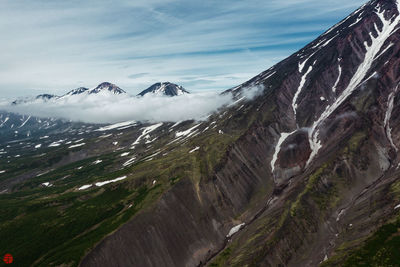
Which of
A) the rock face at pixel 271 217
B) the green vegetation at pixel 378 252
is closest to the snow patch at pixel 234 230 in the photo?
the rock face at pixel 271 217

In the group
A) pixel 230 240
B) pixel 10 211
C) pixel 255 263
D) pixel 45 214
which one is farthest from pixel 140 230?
pixel 10 211

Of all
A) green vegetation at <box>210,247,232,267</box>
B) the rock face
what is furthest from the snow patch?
green vegetation at <box>210,247,232,267</box>

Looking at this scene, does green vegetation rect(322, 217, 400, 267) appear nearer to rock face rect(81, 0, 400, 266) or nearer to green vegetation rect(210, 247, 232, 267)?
rock face rect(81, 0, 400, 266)

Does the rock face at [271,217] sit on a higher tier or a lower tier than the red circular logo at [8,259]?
lower

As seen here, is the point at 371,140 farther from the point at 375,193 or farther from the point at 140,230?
the point at 140,230

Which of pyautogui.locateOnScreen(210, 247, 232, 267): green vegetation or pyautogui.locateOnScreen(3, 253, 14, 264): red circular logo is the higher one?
pyautogui.locateOnScreen(3, 253, 14, 264): red circular logo

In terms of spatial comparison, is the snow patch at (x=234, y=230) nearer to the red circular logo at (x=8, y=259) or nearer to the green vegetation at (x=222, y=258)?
the green vegetation at (x=222, y=258)

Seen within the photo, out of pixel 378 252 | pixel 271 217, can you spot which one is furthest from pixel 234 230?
pixel 378 252

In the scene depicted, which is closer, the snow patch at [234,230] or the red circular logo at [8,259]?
the red circular logo at [8,259]

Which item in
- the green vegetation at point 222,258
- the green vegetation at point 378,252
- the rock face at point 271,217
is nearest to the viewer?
the green vegetation at point 378,252

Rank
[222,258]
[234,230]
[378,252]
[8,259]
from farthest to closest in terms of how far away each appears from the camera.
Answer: [234,230]
[8,259]
[222,258]
[378,252]

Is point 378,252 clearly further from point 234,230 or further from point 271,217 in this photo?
point 234,230
